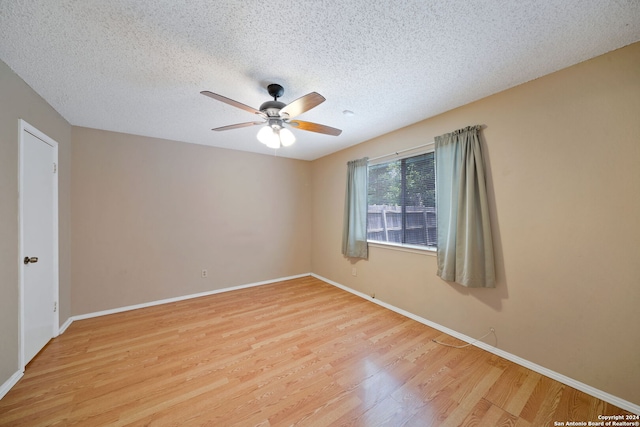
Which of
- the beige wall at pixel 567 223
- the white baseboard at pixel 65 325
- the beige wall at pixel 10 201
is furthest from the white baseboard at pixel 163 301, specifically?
the beige wall at pixel 567 223

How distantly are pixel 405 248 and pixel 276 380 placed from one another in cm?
207

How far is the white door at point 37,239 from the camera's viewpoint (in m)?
1.85

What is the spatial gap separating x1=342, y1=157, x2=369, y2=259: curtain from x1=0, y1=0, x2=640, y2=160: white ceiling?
4.26 feet

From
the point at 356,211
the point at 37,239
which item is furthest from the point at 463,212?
the point at 37,239

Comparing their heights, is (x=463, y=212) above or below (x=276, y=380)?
above

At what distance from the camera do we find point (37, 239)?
2043 millimetres

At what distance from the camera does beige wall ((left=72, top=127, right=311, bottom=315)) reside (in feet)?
9.25

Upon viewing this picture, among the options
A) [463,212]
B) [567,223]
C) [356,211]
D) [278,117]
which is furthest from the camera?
[356,211]

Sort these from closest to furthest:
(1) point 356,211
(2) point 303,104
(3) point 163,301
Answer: (2) point 303,104 → (3) point 163,301 → (1) point 356,211

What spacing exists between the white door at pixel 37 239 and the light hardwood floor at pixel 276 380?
23 cm

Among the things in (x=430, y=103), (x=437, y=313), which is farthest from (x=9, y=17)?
(x=437, y=313)

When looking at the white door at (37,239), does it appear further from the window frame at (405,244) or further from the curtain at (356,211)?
the window frame at (405,244)

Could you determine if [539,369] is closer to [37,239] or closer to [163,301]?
[163,301]

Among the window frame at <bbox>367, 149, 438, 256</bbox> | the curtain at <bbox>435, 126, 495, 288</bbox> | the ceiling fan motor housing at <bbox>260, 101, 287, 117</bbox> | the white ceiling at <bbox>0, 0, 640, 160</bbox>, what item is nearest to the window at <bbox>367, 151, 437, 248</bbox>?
the window frame at <bbox>367, 149, 438, 256</bbox>
